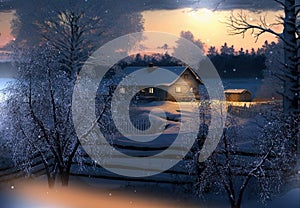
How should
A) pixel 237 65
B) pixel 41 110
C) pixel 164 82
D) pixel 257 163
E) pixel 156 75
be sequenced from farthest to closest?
pixel 237 65, pixel 156 75, pixel 164 82, pixel 41 110, pixel 257 163

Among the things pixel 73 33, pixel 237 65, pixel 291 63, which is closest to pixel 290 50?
pixel 291 63

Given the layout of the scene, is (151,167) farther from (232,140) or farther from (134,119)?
(134,119)

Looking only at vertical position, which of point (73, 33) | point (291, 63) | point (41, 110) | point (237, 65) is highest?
point (237, 65)

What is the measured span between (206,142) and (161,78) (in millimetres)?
28962

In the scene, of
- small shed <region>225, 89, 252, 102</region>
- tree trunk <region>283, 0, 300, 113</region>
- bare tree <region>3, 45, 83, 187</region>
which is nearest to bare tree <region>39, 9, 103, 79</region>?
bare tree <region>3, 45, 83, 187</region>

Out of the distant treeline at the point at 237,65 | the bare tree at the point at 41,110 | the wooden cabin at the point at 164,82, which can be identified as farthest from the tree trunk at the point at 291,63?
the distant treeline at the point at 237,65

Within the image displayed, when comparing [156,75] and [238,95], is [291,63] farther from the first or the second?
[238,95]

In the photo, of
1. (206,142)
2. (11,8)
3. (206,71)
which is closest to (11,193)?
(206,142)

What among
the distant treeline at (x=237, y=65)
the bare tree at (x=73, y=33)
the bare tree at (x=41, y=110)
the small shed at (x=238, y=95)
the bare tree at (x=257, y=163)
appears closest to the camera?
the bare tree at (x=257, y=163)

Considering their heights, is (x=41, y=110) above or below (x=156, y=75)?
below

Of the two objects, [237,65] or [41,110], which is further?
[237,65]

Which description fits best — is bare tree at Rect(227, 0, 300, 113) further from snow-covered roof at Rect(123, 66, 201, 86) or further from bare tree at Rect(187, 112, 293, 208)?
snow-covered roof at Rect(123, 66, 201, 86)

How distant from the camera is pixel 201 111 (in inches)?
479

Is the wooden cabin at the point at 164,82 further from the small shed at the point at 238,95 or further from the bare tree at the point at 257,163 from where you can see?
the bare tree at the point at 257,163
